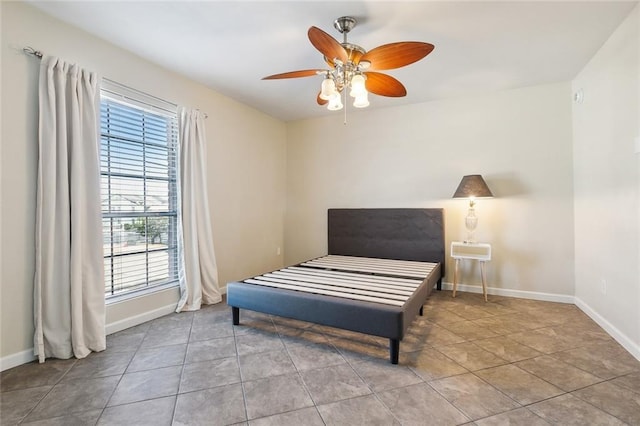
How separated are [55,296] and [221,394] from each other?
152 centimetres

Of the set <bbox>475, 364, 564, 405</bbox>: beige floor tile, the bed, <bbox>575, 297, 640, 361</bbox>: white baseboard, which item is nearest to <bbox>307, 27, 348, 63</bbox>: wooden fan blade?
the bed

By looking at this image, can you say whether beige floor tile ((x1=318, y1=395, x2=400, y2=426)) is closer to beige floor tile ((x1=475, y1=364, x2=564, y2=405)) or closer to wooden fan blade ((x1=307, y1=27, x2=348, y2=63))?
beige floor tile ((x1=475, y1=364, x2=564, y2=405))

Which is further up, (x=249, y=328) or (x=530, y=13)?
(x=530, y=13)

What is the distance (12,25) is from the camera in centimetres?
210

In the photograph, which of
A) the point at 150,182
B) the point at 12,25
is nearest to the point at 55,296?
the point at 150,182

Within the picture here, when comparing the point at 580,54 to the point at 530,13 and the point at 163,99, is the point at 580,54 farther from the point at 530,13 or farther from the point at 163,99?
the point at 163,99

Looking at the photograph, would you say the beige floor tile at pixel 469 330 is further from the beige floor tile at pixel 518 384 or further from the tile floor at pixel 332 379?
the beige floor tile at pixel 518 384

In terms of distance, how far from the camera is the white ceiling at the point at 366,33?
218cm

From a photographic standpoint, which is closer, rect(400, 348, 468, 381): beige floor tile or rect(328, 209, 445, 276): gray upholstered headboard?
rect(400, 348, 468, 381): beige floor tile

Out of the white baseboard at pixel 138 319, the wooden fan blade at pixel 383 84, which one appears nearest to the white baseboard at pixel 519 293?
the wooden fan blade at pixel 383 84

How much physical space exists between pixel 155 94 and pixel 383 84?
2280 millimetres

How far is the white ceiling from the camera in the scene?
2182 millimetres

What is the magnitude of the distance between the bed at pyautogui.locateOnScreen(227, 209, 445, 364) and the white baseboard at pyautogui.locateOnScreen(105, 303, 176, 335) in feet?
2.78

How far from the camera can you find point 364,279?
2.93 m
